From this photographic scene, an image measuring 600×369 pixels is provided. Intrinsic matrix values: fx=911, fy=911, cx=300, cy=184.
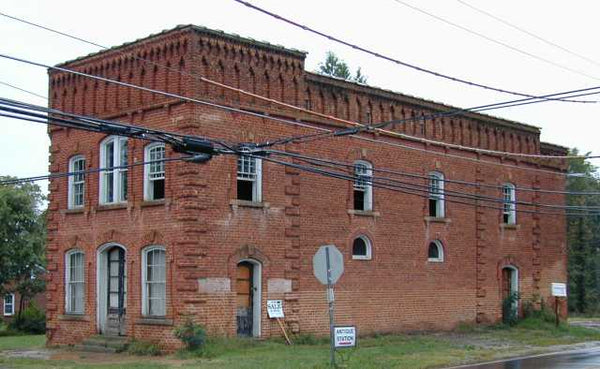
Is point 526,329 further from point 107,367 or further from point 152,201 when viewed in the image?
point 107,367

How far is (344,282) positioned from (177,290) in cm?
636

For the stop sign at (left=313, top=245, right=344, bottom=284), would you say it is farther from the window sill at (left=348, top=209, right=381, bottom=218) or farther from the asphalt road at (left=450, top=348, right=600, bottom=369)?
the window sill at (left=348, top=209, right=381, bottom=218)

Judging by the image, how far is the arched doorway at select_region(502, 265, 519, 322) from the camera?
3566cm

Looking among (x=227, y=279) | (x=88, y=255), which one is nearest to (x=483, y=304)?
(x=227, y=279)

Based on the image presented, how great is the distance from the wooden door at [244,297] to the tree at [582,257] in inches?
1594

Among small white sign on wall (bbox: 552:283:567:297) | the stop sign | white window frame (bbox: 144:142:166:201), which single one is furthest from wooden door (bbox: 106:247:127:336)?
small white sign on wall (bbox: 552:283:567:297)

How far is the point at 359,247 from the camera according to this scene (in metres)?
30.2

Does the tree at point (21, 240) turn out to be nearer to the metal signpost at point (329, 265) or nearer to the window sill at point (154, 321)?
the window sill at point (154, 321)

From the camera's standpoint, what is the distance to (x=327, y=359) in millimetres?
22125

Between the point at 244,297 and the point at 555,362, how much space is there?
29.0 feet

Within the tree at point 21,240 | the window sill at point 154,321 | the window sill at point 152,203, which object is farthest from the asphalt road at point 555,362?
the tree at point 21,240

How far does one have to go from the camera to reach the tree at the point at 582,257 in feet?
205

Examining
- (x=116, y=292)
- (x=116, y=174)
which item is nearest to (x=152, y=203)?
(x=116, y=174)

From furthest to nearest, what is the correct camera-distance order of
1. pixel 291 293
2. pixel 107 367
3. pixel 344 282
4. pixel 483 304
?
pixel 483 304
pixel 344 282
pixel 291 293
pixel 107 367
